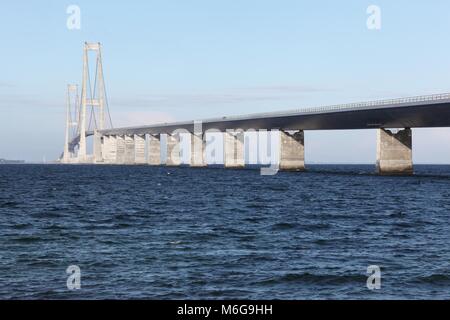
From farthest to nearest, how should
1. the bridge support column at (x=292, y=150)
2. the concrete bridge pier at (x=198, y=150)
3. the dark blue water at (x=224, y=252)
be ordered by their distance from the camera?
the concrete bridge pier at (x=198, y=150), the bridge support column at (x=292, y=150), the dark blue water at (x=224, y=252)

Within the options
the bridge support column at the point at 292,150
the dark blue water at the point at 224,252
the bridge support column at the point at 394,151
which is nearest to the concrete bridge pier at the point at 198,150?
the bridge support column at the point at 292,150

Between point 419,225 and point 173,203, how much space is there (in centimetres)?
2082

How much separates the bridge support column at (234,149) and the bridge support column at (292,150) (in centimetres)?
2448

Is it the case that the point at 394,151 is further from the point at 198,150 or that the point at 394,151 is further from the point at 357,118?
the point at 198,150

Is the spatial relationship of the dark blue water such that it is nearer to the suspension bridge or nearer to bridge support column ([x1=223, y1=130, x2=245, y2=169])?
the suspension bridge

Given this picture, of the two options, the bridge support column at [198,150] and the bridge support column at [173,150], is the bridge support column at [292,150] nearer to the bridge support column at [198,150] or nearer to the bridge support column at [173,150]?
the bridge support column at [198,150]

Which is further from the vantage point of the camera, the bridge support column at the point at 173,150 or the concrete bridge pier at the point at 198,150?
the bridge support column at the point at 173,150

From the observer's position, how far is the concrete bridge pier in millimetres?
171663

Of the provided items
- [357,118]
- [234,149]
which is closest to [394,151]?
[357,118]

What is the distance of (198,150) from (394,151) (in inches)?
3187

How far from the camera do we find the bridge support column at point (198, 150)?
171750 mm

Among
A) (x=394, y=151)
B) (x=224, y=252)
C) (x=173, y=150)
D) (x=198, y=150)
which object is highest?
(x=173, y=150)

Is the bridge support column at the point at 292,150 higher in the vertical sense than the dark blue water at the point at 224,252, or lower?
higher

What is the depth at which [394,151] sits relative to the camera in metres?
103
